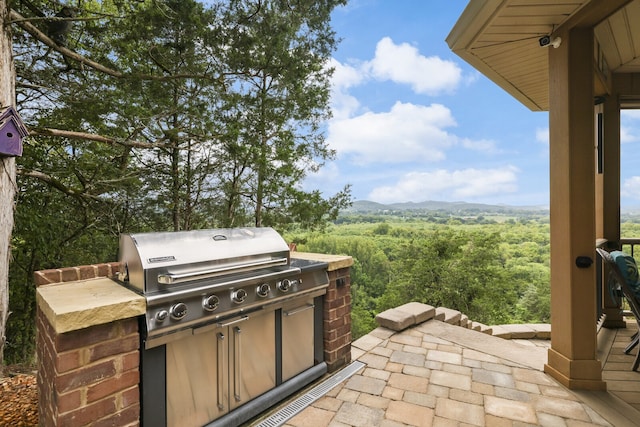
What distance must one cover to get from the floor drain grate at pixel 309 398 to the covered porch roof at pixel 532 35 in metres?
3.01

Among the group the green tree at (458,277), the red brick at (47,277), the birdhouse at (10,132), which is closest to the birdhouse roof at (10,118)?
the birdhouse at (10,132)

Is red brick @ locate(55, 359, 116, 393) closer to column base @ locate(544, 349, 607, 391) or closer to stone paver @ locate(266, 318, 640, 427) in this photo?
stone paver @ locate(266, 318, 640, 427)

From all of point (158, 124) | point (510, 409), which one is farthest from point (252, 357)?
point (158, 124)

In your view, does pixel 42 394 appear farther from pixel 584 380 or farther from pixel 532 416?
pixel 584 380

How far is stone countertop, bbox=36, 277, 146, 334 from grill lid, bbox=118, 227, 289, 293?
115 millimetres

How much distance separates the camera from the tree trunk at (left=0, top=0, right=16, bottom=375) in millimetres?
2916

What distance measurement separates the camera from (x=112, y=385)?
144 centimetres

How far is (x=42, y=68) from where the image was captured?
13.6 ft

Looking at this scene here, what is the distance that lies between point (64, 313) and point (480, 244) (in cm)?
1286

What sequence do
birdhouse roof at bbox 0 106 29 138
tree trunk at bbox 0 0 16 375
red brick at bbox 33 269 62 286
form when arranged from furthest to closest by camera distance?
tree trunk at bbox 0 0 16 375, birdhouse roof at bbox 0 106 29 138, red brick at bbox 33 269 62 286

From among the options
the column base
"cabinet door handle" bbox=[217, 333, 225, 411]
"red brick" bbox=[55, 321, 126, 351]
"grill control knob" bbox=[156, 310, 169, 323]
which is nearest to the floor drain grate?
"cabinet door handle" bbox=[217, 333, 225, 411]

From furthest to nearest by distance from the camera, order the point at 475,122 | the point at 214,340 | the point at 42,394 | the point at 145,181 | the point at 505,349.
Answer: the point at 475,122 < the point at 145,181 < the point at 505,349 < the point at 214,340 < the point at 42,394

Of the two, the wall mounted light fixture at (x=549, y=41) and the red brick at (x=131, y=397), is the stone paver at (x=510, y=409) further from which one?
the wall mounted light fixture at (x=549, y=41)

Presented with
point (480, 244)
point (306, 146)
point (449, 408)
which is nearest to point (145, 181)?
point (306, 146)
